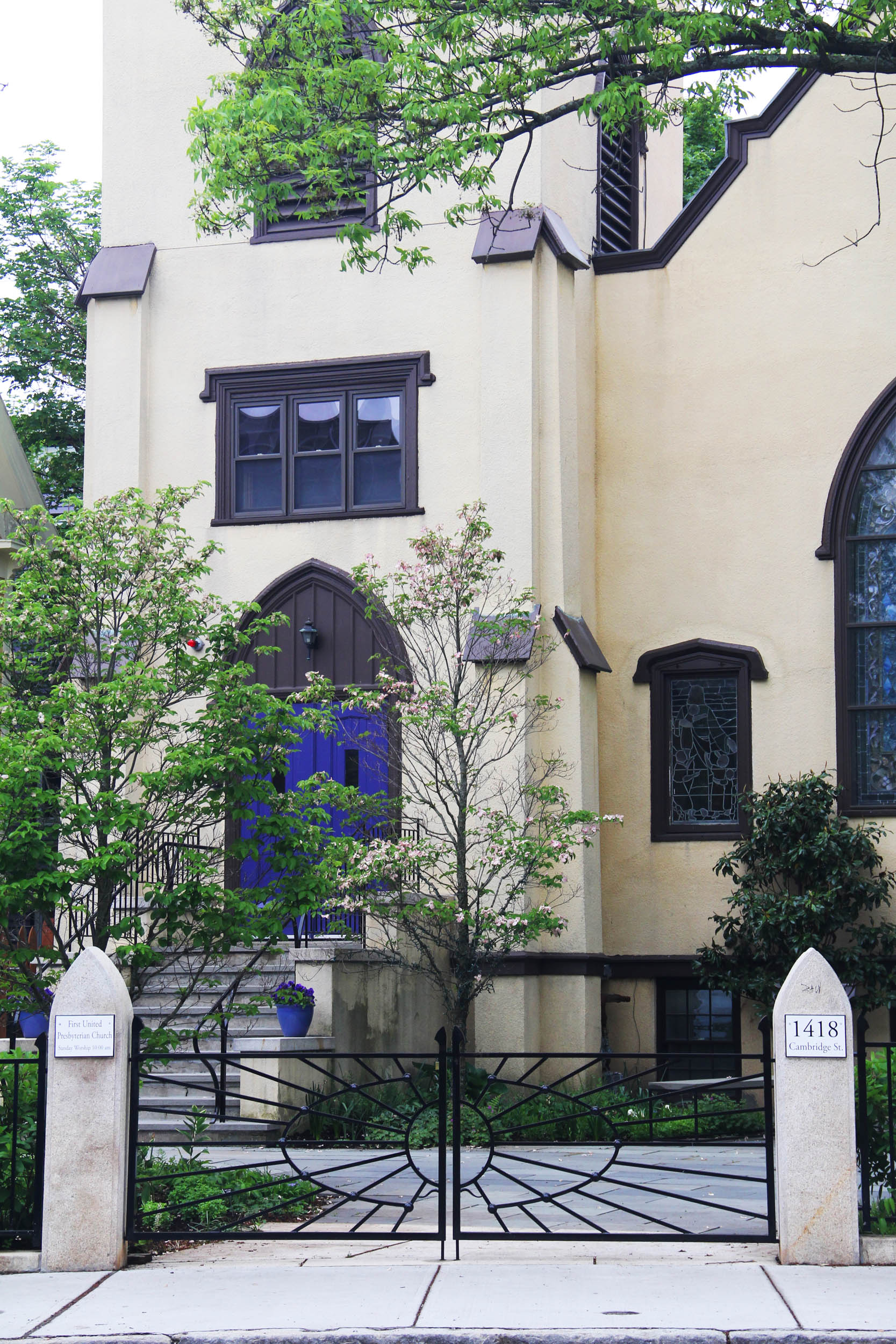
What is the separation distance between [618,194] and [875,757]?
835 cm

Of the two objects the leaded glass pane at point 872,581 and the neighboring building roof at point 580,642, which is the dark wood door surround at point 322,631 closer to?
the neighboring building roof at point 580,642

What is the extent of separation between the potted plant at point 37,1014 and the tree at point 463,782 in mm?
3105

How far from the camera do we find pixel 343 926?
15.5 metres

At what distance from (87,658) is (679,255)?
9179 millimetres

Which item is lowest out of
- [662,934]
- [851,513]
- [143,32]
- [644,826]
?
[662,934]

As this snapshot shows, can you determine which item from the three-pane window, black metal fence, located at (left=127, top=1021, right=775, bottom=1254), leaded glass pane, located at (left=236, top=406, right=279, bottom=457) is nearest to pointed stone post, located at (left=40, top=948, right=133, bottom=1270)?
black metal fence, located at (left=127, top=1021, right=775, bottom=1254)

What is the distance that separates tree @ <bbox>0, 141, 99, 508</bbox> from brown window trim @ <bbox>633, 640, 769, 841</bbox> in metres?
11.8

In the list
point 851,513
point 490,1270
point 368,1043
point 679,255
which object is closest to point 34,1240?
point 490,1270

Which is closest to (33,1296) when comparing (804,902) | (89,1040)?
(89,1040)

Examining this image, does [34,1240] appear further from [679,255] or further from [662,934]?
[679,255]

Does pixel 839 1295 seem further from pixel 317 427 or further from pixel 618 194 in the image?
pixel 618 194

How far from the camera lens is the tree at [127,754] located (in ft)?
34.7

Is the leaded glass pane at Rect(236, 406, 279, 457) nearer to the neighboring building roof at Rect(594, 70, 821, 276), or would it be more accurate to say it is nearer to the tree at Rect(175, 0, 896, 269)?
the neighboring building roof at Rect(594, 70, 821, 276)

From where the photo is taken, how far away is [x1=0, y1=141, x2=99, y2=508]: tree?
25250 millimetres
